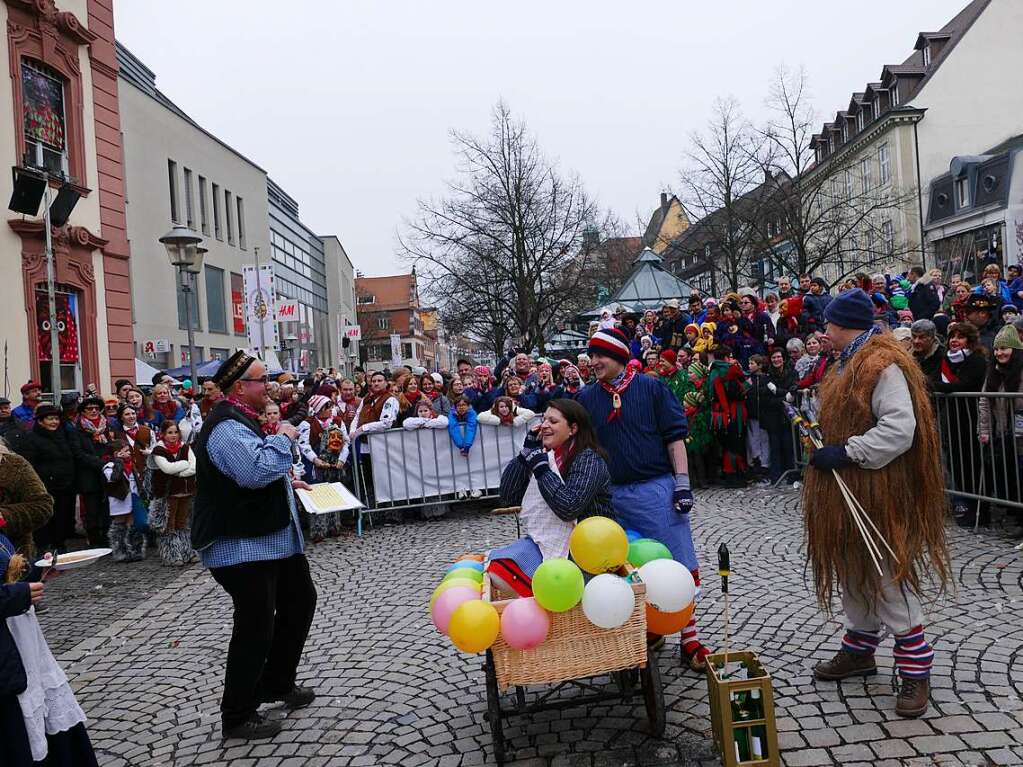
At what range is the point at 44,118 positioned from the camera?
16297 millimetres

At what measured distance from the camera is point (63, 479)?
30.0 feet

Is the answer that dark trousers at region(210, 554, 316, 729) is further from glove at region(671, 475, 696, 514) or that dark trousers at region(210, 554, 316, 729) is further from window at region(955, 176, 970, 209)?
window at region(955, 176, 970, 209)

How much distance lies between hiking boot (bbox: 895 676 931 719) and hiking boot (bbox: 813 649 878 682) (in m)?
0.42

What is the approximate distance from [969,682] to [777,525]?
13.4 feet

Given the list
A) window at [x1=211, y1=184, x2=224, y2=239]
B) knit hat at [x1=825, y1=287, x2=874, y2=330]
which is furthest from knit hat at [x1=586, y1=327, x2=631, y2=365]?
window at [x1=211, y1=184, x2=224, y2=239]

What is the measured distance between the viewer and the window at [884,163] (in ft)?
126

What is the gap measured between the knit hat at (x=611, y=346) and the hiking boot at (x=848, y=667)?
6.40 ft

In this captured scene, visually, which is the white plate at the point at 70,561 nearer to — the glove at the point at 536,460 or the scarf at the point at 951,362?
the glove at the point at 536,460

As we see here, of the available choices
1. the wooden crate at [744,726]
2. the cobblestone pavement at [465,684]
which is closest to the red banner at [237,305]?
the cobblestone pavement at [465,684]

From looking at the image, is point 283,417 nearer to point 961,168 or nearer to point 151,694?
point 151,694

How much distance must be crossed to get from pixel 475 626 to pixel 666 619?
0.90 metres

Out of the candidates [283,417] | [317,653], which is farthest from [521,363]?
[317,653]

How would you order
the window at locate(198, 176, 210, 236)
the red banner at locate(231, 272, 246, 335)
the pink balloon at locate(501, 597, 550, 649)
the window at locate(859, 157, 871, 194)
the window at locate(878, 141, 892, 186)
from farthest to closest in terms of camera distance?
the window at locate(859, 157, 871, 194), the window at locate(878, 141, 892, 186), the red banner at locate(231, 272, 246, 335), the window at locate(198, 176, 210, 236), the pink balloon at locate(501, 597, 550, 649)

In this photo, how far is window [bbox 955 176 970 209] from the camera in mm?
33344
